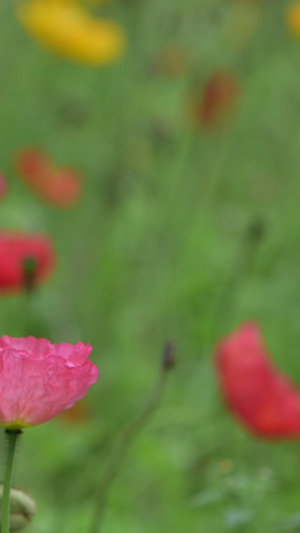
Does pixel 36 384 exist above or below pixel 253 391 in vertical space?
below

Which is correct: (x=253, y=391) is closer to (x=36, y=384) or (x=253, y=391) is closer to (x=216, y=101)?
(x=36, y=384)

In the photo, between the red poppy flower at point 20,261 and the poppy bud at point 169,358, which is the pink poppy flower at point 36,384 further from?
the red poppy flower at point 20,261

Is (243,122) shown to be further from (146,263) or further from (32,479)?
(32,479)

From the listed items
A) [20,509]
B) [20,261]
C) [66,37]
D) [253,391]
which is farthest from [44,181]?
[20,509]

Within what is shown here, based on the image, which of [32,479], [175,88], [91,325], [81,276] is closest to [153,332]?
[91,325]

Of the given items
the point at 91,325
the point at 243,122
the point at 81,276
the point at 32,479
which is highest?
the point at 243,122
